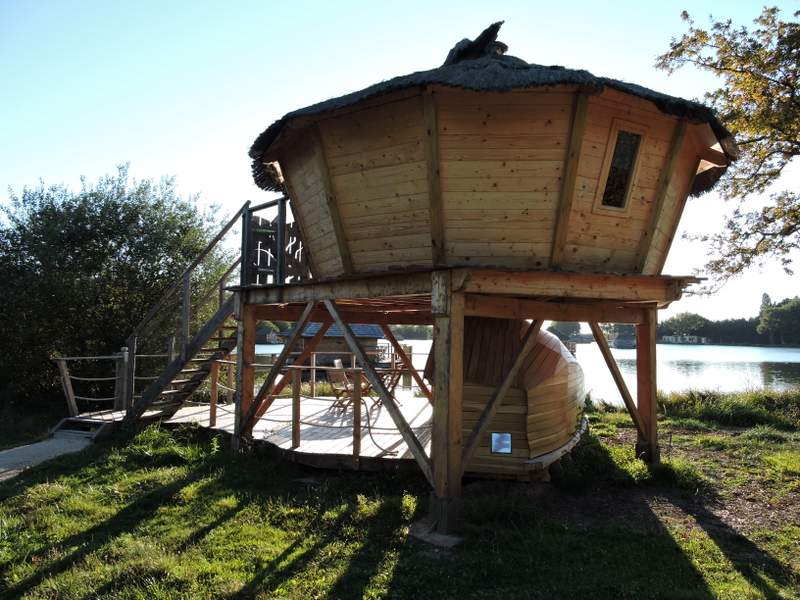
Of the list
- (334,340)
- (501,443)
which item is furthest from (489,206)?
(334,340)

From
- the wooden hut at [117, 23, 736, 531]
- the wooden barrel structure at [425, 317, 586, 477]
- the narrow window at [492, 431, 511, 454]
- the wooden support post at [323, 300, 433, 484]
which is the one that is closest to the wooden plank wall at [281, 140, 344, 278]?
the wooden hut at [117, 23, 736, 531]

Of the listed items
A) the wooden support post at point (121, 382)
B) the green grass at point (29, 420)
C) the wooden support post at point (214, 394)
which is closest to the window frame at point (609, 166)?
the wooden support post at point (214, 394)

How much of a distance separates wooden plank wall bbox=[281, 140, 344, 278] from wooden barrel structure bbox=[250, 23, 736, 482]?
0.13 feet

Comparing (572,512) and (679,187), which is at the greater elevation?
(679,187)

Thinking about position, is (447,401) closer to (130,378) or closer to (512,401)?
(512,401)

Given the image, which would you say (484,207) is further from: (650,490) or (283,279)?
(650,490)

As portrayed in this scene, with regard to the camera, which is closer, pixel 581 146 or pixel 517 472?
pixel 581 146

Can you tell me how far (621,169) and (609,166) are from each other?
0.22 meters

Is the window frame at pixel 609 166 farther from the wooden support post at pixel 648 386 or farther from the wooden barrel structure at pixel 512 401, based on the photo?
the wooden support post at pixel 648 386

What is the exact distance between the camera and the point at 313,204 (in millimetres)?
7395

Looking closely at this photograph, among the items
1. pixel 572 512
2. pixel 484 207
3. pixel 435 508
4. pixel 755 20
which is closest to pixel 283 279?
pixel 484 207

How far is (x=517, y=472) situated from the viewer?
687 centimetres

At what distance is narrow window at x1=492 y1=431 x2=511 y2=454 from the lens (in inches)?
276

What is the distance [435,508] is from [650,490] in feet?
11.0
